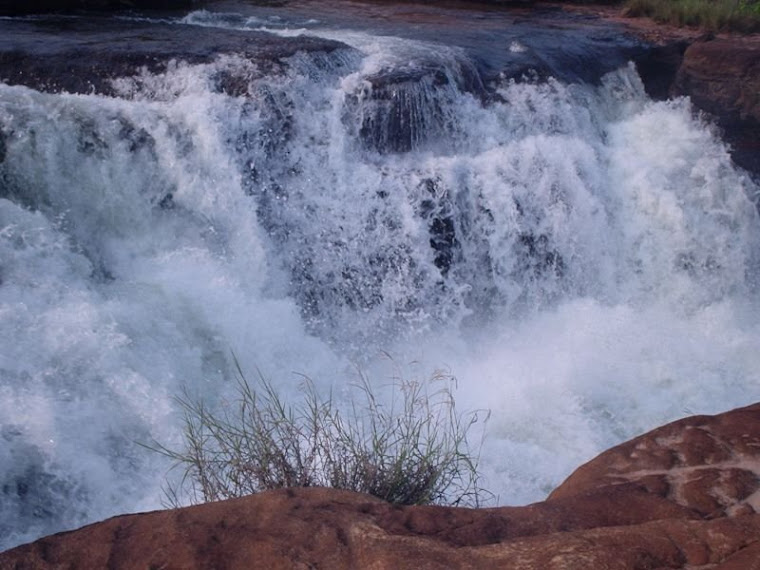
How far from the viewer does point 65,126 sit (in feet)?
16.7

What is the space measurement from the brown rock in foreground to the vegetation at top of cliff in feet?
27.2

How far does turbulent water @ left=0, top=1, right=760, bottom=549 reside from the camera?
4078 mm

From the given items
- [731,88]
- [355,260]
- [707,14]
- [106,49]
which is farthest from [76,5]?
[707,14]

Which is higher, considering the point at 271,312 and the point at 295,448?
the point at 271,312

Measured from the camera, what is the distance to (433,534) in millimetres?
2180

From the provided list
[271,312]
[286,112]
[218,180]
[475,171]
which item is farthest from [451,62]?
[271,312]

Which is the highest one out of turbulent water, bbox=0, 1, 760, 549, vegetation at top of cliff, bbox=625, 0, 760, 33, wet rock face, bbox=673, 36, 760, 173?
vegetation at top of cliff, bbox=625, 0, 760, 33

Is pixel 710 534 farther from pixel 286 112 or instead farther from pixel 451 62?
pixel 451 62

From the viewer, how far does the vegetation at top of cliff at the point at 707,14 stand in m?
9.45

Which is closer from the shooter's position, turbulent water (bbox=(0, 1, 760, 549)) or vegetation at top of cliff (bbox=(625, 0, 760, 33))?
turbulent water (bbox=(0, 1, 760, 549))

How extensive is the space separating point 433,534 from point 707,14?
921cm

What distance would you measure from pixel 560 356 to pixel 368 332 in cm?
136

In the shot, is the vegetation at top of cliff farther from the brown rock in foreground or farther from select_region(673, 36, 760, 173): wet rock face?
the brown rock in foreground

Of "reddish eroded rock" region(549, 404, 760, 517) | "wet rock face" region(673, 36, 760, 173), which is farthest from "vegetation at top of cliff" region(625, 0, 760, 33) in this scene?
"reddish eroded rock" region(549, 404, 760, 517)
